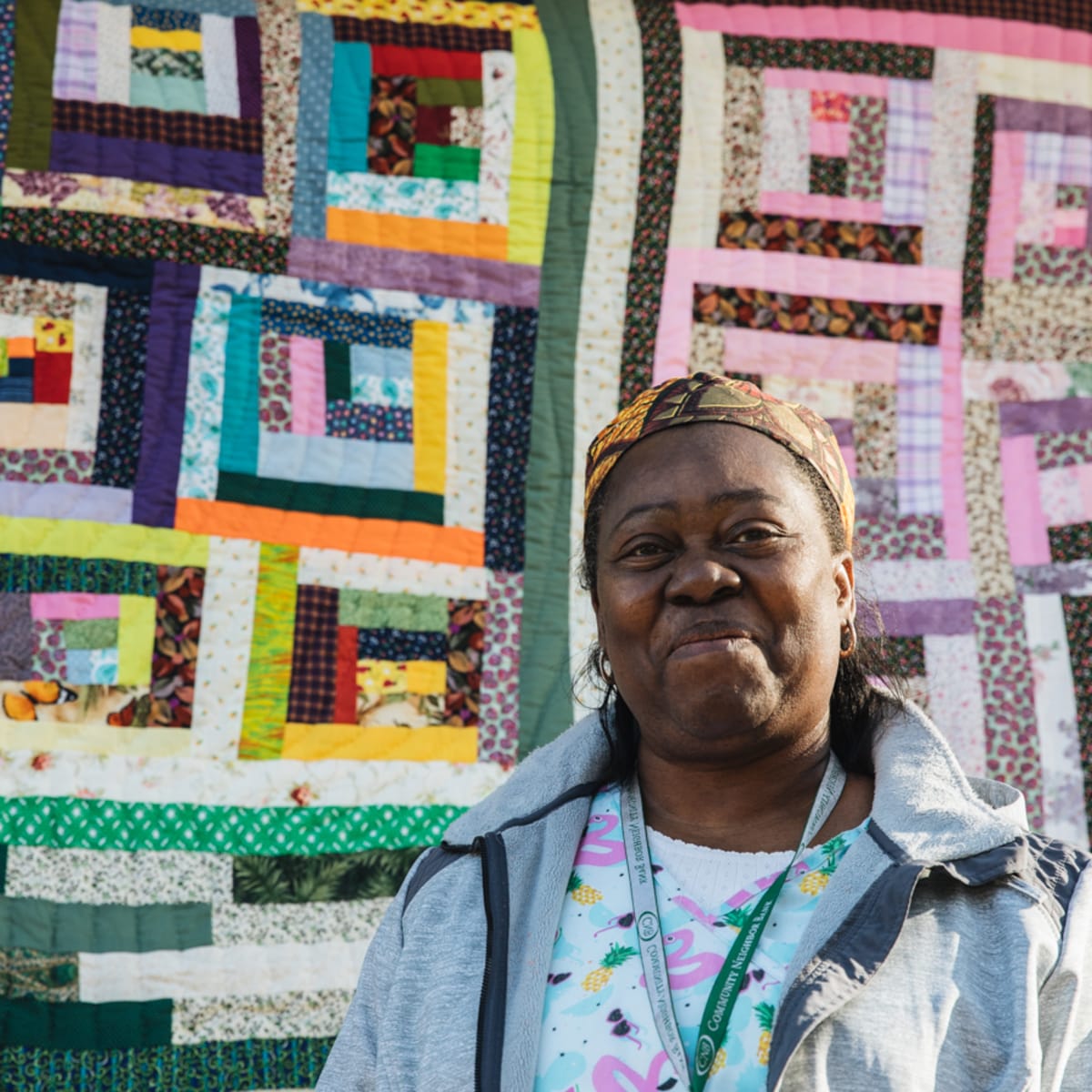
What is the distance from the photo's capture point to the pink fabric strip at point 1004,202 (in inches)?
116

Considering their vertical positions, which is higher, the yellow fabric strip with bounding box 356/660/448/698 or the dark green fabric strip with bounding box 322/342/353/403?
the dark green fabric strip with bounding box 322/342/353/403

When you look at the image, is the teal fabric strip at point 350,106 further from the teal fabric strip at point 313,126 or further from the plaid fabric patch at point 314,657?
the plaid fabric patch at point 314,657

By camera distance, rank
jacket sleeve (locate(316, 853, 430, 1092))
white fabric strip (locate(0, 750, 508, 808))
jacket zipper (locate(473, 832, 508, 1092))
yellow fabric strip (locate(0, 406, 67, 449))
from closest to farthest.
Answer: jacket zipper (locate(473, 832, 508, 1092)) < jacket sleeve (locate(316, 853, 430, 1092)) < white fabric strip (locate(0, 750, 508, 808)) < yellow fabric strip (locate(0, 406, 67, 449))

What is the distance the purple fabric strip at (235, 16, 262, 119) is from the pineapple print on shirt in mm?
1828

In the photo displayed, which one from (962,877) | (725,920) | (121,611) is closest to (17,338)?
(121,611)

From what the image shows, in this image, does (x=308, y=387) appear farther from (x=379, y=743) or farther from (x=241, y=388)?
(x=379, y=743)

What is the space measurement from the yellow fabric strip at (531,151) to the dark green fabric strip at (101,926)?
57.3 inches

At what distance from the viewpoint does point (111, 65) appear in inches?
106

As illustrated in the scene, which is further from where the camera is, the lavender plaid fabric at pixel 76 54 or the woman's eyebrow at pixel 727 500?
the lavender plaid fabric at pixel 76 54

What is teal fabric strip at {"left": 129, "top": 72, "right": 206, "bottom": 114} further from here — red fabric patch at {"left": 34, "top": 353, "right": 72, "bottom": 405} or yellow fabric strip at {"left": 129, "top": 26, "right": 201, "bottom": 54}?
red fabric patch at {"left": 34, "top": 353, "right": 72, "bottom": 405}

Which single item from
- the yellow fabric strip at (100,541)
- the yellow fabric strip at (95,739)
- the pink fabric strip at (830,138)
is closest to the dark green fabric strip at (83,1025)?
the yellow fabric strip at (95,739)

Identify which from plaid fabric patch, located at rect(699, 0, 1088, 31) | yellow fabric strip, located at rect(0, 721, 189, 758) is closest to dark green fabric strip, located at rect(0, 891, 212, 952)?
yellow fabric strip, located at rect(0, 721, 189, 758)

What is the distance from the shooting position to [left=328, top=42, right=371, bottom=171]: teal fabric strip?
2787 millimetres

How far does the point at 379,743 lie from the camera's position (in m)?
2.63
